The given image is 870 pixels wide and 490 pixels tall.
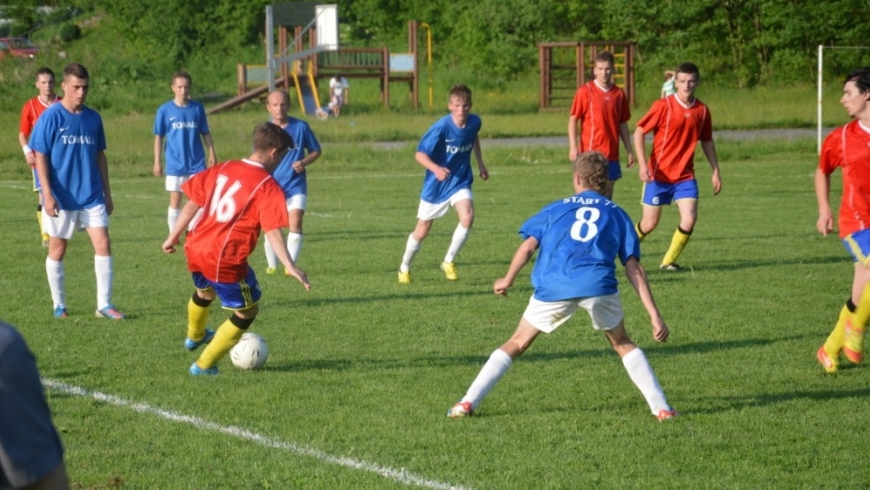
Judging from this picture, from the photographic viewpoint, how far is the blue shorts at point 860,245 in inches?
277

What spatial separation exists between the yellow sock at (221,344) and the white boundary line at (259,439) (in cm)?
69

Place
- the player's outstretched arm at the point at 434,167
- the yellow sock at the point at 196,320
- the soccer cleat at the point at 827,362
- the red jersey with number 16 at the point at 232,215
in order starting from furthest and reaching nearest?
the player's outstretched arm at the point at 434,167 → the yellow sock at the point at 196,320 → the soccer cleat at the point at 827,362 → the red jersey with number 16 at the point at 232,215

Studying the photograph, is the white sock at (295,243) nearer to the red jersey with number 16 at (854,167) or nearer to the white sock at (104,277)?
the white sock at (104,277)

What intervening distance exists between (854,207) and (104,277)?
5529 millimetres

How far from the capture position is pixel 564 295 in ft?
18.8

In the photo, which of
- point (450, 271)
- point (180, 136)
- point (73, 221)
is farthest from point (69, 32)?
point (73, 221)

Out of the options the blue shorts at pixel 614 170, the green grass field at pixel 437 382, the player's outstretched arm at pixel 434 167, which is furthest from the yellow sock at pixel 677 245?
the player's outstretched arm at pixel 434 167

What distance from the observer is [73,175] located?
29.0ft

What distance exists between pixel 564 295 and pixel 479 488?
1198 mm

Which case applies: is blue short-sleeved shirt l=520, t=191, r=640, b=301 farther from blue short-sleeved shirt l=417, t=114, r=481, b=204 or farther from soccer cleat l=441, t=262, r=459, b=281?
soccer cleat l=441, t=262, r=459, b=281

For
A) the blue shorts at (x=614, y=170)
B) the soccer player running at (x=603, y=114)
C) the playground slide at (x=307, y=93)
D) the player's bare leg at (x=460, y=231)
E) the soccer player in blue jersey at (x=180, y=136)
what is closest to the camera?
the player's bare leg at (x=460, y=231)

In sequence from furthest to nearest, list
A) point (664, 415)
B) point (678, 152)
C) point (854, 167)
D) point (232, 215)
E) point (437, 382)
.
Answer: point (678, 152) → point (854, 167) → point (437, 382) → point (232, 215) → point (664, 415)

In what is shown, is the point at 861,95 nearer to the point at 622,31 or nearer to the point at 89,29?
the point at 622,31

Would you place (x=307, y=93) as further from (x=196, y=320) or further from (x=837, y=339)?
(x=837, y=339)
